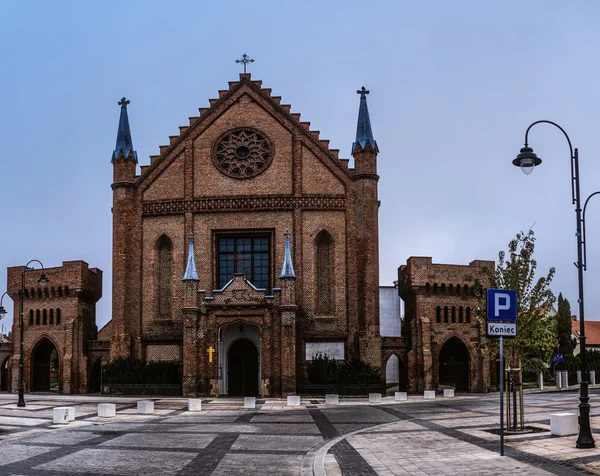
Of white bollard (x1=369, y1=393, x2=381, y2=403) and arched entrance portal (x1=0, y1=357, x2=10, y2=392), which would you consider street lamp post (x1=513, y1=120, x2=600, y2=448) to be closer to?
white bollard (x1=369, y1=393, x2=381, y2=403)

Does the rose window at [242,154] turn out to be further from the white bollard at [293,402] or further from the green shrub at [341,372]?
the white bollard at [293,402]

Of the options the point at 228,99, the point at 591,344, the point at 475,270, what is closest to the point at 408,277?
the point at 475,270

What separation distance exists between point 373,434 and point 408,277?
28089 mm

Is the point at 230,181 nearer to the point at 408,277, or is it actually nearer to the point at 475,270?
the point at 408,277

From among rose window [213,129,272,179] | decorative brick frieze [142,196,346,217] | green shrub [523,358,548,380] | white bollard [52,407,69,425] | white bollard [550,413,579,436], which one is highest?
rose window [213,129,272,179]

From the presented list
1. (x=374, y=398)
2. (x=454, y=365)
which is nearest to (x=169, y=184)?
(x=374, y=398)

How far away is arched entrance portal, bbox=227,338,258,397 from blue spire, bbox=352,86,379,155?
14011 mm

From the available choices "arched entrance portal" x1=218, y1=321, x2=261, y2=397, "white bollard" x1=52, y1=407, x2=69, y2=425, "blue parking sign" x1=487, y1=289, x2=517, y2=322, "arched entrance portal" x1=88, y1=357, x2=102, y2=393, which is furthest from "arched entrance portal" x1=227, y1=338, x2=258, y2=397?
"blue parking sign" x1=487, y1=289, x2=517, y2=322

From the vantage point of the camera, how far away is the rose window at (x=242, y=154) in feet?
153

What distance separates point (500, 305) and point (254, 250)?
3056 cm

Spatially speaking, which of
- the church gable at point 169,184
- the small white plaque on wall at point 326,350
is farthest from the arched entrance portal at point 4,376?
the small white plaque on wall at point 326,350

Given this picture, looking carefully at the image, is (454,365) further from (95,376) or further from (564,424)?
(564,424)

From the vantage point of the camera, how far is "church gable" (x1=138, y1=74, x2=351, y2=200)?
1823 inches

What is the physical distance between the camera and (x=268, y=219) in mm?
45812
